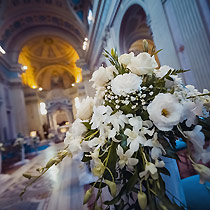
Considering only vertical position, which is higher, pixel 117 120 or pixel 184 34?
pixel 184 34

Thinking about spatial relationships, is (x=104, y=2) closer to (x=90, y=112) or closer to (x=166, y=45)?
(x=166, y=45)

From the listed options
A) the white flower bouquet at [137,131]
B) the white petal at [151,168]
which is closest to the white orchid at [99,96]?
the white flower bouquet at [137,131]

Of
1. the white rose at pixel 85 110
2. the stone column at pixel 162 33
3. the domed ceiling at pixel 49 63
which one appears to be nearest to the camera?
the white rose at pixel 85 110

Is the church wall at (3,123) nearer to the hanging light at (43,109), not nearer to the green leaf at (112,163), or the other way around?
the hanging light at (43,109)

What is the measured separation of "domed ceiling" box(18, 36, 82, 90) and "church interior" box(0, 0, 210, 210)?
110mm

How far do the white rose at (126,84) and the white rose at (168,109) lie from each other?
104mm

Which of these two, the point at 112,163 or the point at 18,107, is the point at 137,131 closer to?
the point at 112,163

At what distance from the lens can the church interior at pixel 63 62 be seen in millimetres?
2199

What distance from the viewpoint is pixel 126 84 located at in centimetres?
50

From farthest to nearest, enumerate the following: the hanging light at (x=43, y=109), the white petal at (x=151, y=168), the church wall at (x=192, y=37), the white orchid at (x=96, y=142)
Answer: the hanging light at (x=43, y=109) < the church wall at (x=192, y=37) < the white orchid at (x=96, y=142) < the white petal at (x=151, y=168)

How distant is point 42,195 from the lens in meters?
2.16

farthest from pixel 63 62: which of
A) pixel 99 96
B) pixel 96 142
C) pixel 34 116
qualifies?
pixel 96 142

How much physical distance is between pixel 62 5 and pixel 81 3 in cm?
154

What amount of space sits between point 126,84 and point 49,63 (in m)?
18.4
